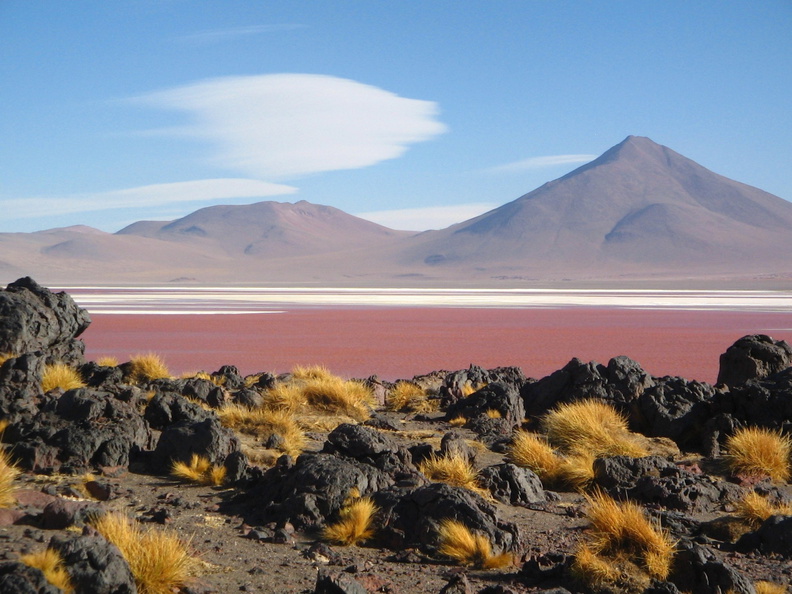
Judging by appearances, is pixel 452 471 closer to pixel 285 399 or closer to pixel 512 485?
pixel 512 485

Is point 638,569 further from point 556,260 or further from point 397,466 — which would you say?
point 556,260

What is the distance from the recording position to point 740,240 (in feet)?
518

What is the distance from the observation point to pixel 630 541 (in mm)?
6117

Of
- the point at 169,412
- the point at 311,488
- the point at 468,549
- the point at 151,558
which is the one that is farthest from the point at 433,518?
the point at 169,412

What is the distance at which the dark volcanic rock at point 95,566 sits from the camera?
4.55 meters

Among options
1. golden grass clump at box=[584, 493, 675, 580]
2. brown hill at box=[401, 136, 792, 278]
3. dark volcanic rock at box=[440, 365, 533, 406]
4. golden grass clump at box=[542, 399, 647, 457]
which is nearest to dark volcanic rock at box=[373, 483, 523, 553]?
golden grass clump at box=[584, 493, 675, 580]

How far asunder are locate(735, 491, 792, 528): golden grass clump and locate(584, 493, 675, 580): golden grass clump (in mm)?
1264

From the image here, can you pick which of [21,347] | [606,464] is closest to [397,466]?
[606,464]

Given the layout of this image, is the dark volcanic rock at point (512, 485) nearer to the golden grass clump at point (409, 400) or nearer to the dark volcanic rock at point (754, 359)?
the golden grass clump at point (409, 400)

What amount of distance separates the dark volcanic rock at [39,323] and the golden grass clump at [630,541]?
9.29 metres

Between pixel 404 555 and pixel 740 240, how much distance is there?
6557 inches

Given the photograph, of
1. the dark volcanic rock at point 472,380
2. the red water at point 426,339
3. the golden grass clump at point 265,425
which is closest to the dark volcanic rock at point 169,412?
the golden grass clump at point 265,425

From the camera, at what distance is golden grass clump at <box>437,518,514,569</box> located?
6074mm

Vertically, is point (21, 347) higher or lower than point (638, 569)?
higher
